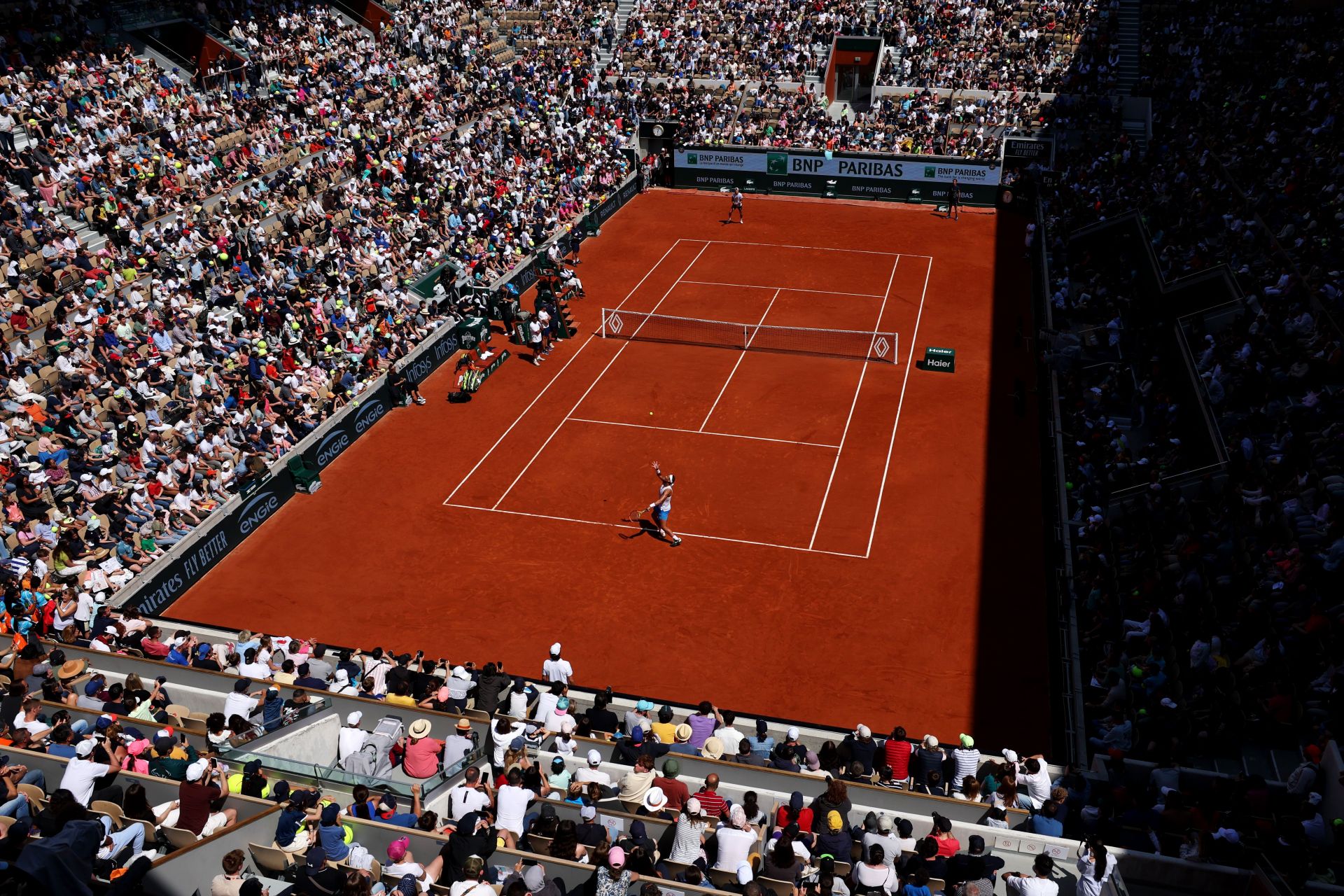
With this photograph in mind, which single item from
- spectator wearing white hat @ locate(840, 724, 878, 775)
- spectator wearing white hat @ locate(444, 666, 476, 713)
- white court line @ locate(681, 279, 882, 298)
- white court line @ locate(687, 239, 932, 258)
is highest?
white court line @ locate(687, 239, 932, 258)

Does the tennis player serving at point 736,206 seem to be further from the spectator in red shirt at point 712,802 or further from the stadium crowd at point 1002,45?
the spectator in red shirt at point 712,802

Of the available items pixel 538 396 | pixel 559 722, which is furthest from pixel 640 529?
pixel 559 722

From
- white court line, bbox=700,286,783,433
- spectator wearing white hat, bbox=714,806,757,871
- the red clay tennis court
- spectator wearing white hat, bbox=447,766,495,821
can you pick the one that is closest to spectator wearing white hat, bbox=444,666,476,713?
the red clay tennis court

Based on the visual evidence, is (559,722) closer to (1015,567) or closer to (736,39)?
(1015,567)

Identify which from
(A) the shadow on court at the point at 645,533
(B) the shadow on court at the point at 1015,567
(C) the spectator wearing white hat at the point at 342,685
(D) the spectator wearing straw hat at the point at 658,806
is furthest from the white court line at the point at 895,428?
(C) the spectator wearing white hat at the point at 342,685

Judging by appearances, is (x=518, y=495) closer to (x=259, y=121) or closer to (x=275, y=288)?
(x=275, y=288)

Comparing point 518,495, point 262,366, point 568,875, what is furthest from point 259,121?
point 568,875

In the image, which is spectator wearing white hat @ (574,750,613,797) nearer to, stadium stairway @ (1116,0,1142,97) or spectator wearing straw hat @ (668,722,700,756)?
spectator wearing straw hat @ (668,722,700,756)
